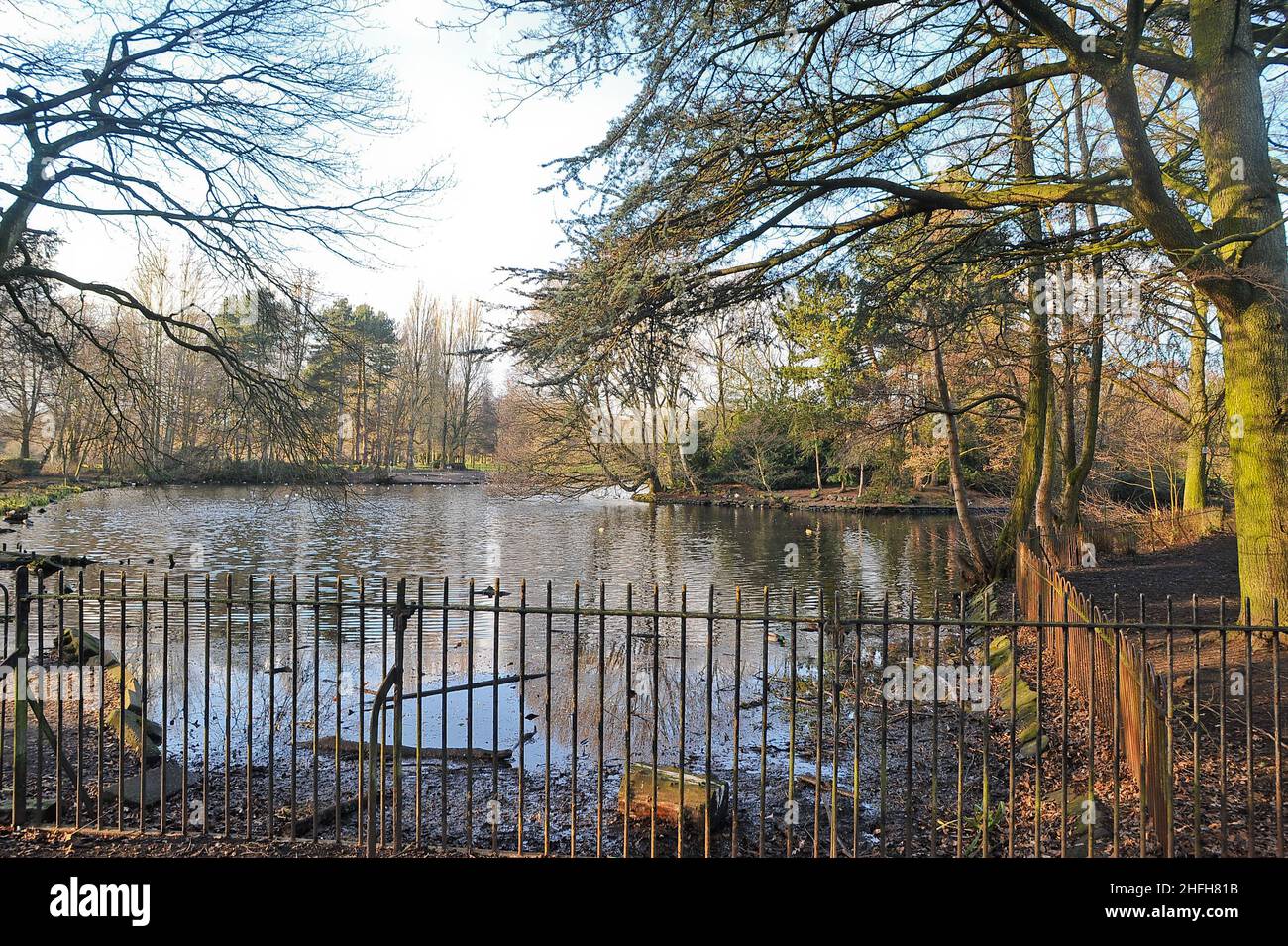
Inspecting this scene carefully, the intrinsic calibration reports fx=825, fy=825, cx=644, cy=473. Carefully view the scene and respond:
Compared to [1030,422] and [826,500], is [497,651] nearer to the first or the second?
[1030,422]

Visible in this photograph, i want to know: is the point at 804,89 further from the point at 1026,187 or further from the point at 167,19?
the point at 167,19

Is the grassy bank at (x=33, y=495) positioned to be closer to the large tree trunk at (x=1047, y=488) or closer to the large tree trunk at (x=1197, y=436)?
the large tree trunk at (x=1047, y=488)

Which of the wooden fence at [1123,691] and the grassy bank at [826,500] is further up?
the grassy bank at [826,500]

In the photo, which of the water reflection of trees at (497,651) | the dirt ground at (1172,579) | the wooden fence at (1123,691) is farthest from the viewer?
the dirt ground at (1172,579)

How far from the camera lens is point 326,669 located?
35.8 feet

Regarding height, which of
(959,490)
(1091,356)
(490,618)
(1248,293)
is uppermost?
(1091,356)

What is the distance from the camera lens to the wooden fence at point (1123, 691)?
4.36 metres

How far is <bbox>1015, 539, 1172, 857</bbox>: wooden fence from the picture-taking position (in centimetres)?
436

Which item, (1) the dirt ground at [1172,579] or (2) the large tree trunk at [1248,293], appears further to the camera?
(1) the dirt ground at [1172,579]

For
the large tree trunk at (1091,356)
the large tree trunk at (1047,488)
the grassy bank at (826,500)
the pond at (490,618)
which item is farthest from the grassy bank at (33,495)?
the large tree trunk at (1091,356)

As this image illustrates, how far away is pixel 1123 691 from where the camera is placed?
5828mm

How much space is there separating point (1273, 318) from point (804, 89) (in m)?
4.82

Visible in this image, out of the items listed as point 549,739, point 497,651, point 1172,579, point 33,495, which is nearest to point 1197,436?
Answer: point 1172,579

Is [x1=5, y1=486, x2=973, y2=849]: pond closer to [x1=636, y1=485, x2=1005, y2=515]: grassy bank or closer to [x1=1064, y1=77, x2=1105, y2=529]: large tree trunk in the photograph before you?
[x1=636, y1=485, x2=1005, y2=515]: grassy bank
